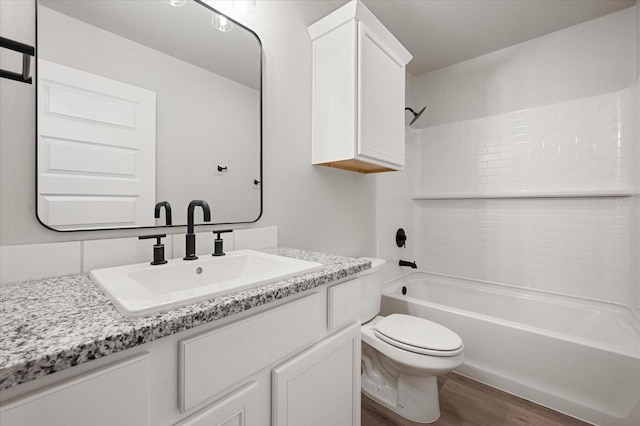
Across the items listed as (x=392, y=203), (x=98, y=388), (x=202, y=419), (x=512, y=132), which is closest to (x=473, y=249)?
(x=392, y=203)

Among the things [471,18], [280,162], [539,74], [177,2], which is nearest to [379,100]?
[280,162]

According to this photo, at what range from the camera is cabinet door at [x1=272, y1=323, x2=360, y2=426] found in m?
0.80

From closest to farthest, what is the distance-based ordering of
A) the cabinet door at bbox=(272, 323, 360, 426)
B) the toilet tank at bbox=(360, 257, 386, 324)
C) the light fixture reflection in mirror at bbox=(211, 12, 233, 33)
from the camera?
1. the cabinet door at bbox=(272, 323, 360, 426)
2. the light fixture reflection in mirror at bbox=(211, 12, 233, 33)
3. the toilet tank at bbox=(360, 257, 386, 324)

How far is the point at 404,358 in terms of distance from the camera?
1.48 metres

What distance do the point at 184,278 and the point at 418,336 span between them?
48.3 inches

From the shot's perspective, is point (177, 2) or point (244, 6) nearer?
point (177, 2)

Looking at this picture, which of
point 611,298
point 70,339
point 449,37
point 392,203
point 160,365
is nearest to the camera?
point 70,339

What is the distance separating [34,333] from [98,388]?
0.14m

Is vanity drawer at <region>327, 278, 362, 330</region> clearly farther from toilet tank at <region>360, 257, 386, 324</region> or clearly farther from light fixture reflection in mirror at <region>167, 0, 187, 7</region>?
light fixture reflection in mirror at <region>167, 0, 187, 7</region>

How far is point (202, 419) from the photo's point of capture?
2.01ft

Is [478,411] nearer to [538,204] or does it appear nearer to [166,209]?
[538,204]

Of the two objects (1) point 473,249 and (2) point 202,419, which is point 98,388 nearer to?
(2) point 202,419

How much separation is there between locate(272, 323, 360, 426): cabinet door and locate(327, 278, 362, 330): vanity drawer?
2.0 inches

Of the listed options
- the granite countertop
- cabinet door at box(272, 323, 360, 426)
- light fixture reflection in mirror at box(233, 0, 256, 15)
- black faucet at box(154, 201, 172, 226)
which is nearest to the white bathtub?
cabinet door at box(272, 323, 360, 426)
